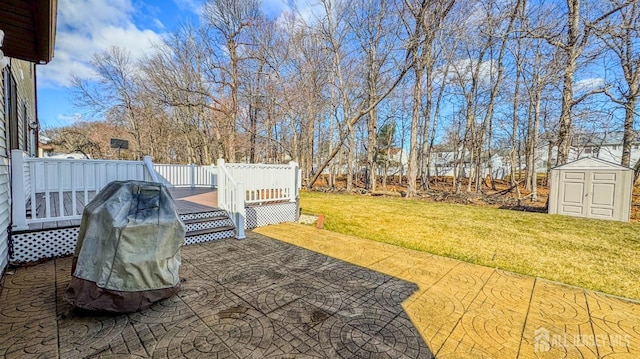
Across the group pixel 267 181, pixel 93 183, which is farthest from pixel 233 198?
pixel 93 183

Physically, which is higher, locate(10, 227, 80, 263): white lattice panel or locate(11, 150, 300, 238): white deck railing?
locate(11, 150, 300, 238): white deck railing

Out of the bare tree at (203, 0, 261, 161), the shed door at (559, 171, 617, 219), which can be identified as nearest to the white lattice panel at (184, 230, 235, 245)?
the shed door at (559, 171, 617, 219)

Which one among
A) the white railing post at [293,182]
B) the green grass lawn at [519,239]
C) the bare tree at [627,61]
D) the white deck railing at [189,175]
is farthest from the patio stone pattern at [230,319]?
the bare tree at [627,61]

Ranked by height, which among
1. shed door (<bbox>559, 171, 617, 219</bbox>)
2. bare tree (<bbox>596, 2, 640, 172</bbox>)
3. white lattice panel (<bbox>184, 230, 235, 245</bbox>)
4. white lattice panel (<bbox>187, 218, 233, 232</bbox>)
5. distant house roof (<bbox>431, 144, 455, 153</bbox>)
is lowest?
white lattice panel (<bbox>184, 230, 235, 245</bbox>)

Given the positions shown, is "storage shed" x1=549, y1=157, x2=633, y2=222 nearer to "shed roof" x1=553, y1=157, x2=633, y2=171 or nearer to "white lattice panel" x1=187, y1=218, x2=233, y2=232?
"shed roof" x1=553, y1=157, x2=633, y2=171

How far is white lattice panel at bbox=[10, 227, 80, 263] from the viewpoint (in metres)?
3.57

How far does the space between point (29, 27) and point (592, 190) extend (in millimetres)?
12466

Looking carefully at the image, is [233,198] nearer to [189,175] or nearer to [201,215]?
[201,215]

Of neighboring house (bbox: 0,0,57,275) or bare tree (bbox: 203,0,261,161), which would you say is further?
bare tree (bbox: 203,0,261,161)

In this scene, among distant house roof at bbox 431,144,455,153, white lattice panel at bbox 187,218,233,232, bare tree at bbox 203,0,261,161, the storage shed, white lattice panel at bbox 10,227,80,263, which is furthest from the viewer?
distant house roof at bbox 431,144,455,153

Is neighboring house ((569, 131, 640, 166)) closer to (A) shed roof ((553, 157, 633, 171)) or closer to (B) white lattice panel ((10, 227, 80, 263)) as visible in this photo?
(A) shed roof ((553, 157, 633, 171))

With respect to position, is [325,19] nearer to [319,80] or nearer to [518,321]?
[319,80]

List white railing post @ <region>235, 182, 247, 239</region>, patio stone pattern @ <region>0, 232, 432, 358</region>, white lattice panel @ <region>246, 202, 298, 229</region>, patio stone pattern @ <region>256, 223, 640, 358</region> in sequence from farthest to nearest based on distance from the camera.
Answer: white lattice panel @ <region>246, 202, 298, 229</region> → white railing post @ <region>235, 182, 247, 239</region> → patio stone pattern @ <region>256, 223, 640, 358</region> → patio stone pattern @ <region>0, 232, 432, 358</region>

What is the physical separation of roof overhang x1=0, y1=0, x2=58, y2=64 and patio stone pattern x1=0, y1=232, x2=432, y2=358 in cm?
302
